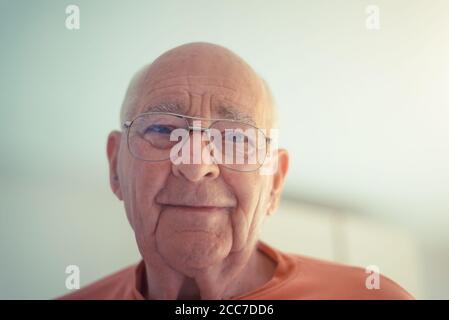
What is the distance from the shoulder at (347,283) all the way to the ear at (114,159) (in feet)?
1.93

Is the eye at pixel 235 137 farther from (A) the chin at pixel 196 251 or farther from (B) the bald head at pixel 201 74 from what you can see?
(A) the chin at pixel 196 251

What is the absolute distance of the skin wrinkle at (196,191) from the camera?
33.8 inches

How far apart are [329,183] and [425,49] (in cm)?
50

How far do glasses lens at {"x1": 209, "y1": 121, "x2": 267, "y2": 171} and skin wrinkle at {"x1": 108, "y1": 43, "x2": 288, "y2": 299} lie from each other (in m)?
0.03

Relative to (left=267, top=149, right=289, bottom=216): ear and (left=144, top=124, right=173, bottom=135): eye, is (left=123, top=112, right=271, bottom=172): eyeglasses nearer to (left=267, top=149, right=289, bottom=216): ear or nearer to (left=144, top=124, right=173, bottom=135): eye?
(left=144, top=124, right=173, bottom=135): eye

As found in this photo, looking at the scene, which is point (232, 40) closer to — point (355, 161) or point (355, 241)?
point (355, 161)

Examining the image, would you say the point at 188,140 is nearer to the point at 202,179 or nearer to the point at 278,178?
the point at 202,179

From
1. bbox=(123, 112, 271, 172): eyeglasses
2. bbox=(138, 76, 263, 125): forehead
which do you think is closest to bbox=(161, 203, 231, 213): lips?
bbox=(123, 112, 271, 172): eyeglasses

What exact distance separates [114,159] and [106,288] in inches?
19.2

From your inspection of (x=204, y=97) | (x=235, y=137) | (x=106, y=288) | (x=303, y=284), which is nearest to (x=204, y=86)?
(x=204, y=97)

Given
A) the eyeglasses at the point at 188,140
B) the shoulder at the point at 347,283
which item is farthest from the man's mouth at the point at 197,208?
the shoulder at the point at 347,283

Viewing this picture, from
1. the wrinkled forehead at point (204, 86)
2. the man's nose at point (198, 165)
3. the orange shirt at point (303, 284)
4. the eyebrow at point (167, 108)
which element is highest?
the wrinkled forehead at point (204, 86)
